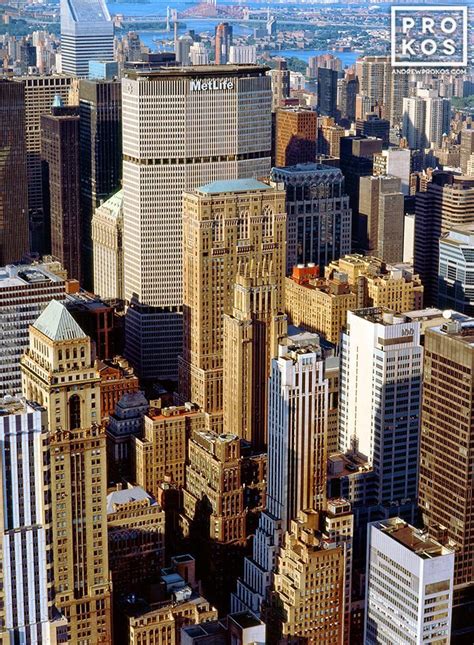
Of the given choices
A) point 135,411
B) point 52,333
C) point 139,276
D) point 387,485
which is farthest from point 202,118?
point 52,333

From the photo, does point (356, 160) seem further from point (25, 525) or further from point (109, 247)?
point (25, 525)

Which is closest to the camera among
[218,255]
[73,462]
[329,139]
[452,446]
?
[73,462]

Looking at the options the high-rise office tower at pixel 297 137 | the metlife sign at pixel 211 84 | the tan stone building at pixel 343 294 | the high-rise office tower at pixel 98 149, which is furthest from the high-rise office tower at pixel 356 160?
the metlife sign at pixel 211 84

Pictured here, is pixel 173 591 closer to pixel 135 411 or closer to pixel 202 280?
pixel 135 411

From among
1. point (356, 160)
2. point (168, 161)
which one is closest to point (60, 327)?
point (168, 161)

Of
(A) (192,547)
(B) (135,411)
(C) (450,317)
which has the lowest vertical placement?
(A) (192,547)

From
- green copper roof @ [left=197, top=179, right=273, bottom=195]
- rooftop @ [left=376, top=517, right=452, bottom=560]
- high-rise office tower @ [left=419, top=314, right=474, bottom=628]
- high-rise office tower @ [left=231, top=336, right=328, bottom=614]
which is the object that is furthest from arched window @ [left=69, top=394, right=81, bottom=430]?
green copper roof @ [left=197, top=179, right=273, bottom=195]

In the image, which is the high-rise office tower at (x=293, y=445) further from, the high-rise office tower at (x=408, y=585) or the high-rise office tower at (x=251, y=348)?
the high-rise office tower at (x=251, y=348)
